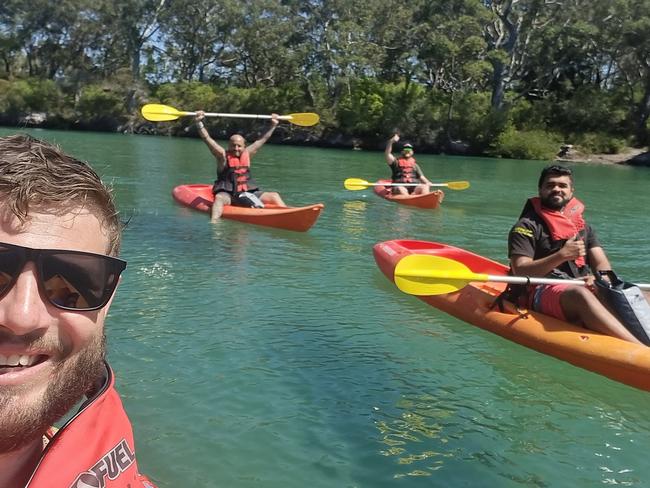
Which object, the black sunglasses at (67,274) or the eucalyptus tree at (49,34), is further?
the eucalyptus tree at (49,34)

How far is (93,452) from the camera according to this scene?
54.2 inches

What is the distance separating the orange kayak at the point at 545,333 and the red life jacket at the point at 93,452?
10.2 ft

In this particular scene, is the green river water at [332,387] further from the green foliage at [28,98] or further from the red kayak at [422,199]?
the green foliage at [28,98]

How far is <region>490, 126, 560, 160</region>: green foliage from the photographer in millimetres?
30125

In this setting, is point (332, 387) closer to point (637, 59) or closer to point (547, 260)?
point (547, 260)

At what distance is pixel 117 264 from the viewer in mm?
1221

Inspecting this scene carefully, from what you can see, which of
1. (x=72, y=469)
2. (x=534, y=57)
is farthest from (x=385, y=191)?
(x=534, y=57)

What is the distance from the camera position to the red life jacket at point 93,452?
129cm

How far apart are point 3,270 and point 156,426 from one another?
228 centimetres

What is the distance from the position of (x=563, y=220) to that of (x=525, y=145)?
27116mm

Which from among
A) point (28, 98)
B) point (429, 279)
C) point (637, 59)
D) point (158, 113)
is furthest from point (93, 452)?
point (28, 98)

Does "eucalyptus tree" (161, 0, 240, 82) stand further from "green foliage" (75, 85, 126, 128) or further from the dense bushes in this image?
"green foliage" (75, 85, 126, 128)

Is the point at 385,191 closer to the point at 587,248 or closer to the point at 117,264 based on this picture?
the point at 587,248

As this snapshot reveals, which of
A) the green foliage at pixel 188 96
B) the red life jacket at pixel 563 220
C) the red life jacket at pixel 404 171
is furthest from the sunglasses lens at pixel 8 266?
the green foliage at pixel 188 96
